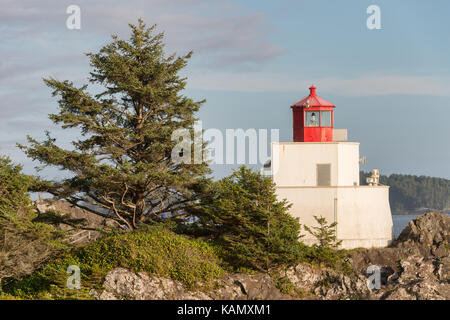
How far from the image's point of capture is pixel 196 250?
22.3 meters

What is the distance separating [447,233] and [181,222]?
12.3m

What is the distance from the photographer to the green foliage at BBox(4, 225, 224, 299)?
20.7 meters

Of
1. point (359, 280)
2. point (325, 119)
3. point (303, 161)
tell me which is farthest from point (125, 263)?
point (325, 119)

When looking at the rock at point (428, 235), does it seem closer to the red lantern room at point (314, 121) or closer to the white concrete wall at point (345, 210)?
the white concrete wall at point (345, 210)

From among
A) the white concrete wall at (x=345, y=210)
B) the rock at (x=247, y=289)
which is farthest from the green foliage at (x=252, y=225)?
the white concrete wall at (x=345, y=210)

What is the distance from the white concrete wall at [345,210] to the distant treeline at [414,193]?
7689 cm

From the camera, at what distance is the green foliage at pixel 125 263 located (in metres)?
20.7

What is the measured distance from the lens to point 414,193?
10550cm

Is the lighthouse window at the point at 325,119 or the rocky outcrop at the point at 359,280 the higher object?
the lighthouse window at the point at 325,119

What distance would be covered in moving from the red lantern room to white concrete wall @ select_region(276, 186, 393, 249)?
2800 millimetres

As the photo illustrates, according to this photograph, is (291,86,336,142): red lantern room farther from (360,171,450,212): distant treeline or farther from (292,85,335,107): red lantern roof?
(360,171,450,212): distant treeline
